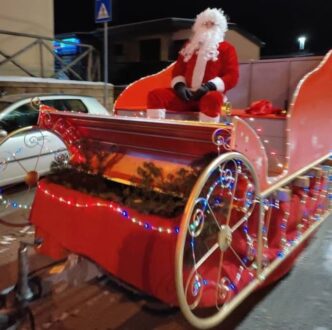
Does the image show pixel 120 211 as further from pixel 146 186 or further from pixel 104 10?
pixel 104 10

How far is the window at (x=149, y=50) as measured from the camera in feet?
64.1

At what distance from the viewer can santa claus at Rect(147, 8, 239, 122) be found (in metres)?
3.57

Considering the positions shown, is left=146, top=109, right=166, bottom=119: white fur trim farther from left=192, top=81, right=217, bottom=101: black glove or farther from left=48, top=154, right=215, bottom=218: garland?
A: left=48, top=154, right=215, bottom=218: garland

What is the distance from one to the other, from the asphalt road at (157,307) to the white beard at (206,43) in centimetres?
213

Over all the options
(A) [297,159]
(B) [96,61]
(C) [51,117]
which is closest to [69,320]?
(C) [51,117]

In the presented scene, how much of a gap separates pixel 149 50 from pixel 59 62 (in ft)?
30.3

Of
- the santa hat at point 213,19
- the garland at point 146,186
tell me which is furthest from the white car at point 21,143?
the garland at point 146,186

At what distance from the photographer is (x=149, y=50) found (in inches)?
794

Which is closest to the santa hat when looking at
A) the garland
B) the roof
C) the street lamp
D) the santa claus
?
the santa claus

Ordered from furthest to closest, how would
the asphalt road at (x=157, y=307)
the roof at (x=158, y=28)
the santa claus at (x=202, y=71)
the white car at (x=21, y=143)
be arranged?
the roof at (x=158, y=28), the white car at (x=21, y=143), the santa claus at (x=202, y=71), the asphalt road at (x=157, y=307)

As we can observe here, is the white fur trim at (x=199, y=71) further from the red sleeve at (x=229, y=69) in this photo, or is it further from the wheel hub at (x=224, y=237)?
the wheel hub at (x=224, y=237)

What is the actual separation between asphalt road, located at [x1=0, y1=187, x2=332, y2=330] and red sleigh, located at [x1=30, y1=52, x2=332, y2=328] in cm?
18

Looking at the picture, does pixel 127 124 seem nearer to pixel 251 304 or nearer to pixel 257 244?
pixel 257 244

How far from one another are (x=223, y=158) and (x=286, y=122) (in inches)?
49.4
